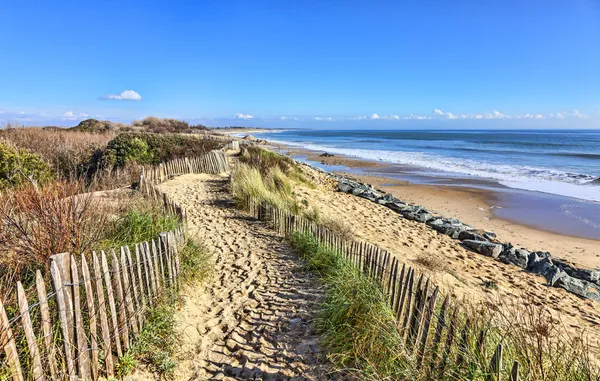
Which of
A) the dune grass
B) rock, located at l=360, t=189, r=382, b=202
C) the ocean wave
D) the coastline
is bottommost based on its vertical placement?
the coastline

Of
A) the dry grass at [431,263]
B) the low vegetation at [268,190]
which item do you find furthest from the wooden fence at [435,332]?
the low vegetation at [268,190]

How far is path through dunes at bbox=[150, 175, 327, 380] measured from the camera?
3857 millimetres

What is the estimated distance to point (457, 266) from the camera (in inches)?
327

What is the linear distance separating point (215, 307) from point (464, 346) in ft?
11.4

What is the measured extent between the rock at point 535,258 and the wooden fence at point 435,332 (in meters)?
5.90

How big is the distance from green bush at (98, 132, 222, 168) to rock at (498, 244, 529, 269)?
15.4 m

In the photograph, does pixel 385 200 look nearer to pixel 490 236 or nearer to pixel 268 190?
pixel 490 236

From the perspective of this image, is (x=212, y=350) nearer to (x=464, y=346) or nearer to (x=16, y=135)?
(x=464, y=346)

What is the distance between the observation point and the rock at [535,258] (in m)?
8.77

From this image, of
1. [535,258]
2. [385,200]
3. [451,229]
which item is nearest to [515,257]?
[535,258]

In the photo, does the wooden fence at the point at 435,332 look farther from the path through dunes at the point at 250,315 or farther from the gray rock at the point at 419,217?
the gray rock at the point at 419,217

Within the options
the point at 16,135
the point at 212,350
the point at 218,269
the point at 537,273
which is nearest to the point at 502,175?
the point at 537,273

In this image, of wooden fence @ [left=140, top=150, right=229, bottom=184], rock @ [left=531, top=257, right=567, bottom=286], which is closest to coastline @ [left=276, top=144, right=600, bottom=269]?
rock @ [left=531, top=257, right=567, bottom=286]

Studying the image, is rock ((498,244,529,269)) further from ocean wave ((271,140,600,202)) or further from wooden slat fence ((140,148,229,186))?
wooden slat fence ((140,148,229,186))
